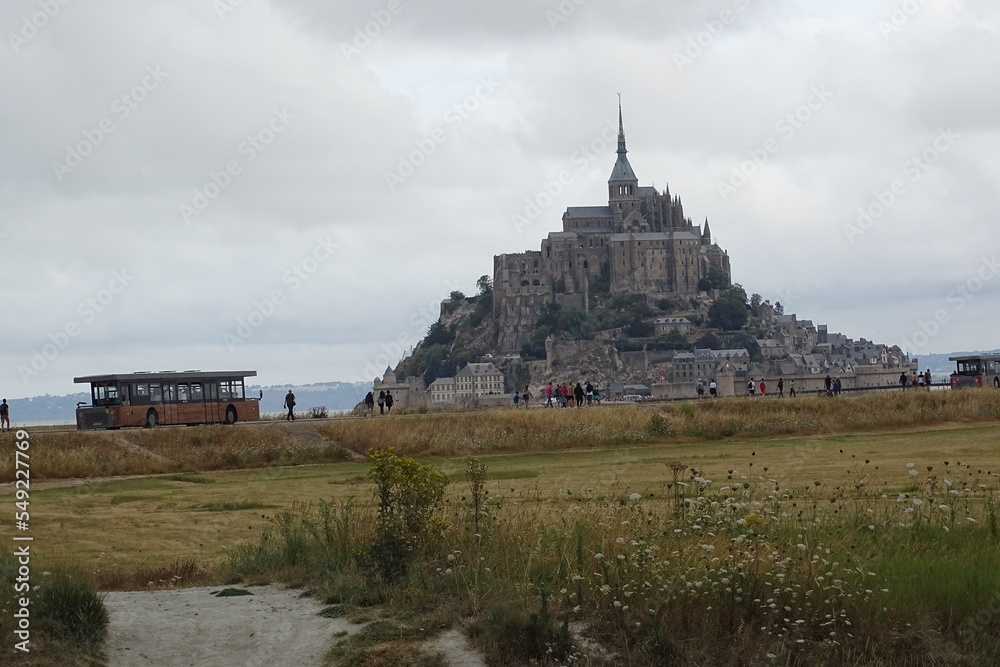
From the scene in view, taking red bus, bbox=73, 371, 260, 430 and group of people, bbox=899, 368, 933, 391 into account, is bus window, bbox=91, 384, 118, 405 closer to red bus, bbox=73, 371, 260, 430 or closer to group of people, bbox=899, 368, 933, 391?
red bus, bbox=73, 371, 260, 430

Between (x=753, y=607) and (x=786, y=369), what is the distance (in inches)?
6643

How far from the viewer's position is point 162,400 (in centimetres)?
→ 4556

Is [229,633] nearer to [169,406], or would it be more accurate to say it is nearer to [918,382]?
[169,406]

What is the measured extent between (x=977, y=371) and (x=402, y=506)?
56.1 m

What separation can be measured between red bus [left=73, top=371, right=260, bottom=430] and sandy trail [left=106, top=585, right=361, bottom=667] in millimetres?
Answer: 31868

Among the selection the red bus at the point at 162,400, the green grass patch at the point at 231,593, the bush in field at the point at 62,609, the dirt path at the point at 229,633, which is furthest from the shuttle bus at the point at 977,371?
the bush in field at the point at 62,609

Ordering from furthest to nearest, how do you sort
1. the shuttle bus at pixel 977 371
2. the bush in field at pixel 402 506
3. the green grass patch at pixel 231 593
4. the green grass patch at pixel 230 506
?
the shuttle bus at pixel 977 371, the green grass patch at pixel 230 506, the bush in field at pixel 402 506, the green grass patch at pixel 231 593

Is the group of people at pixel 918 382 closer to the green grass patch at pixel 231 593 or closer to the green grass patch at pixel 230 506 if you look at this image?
the green grass patch at pixel 230 506

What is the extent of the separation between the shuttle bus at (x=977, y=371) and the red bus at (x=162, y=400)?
34.3 meters

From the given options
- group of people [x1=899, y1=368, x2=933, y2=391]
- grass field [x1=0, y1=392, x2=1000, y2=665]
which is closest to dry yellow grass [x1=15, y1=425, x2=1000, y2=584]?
grass field [x1=0, y1=392, x2=1000, y2=665]

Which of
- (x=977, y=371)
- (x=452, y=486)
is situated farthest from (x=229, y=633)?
(x=977, y=371)

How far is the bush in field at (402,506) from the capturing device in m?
13.9

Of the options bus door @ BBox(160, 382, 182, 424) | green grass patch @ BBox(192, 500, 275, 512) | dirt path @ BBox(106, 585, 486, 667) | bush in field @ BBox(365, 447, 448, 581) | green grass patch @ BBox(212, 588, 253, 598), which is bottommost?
dirt path @ BBox(106, 585, 486, 667)

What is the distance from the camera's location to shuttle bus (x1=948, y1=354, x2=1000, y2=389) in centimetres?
6255
